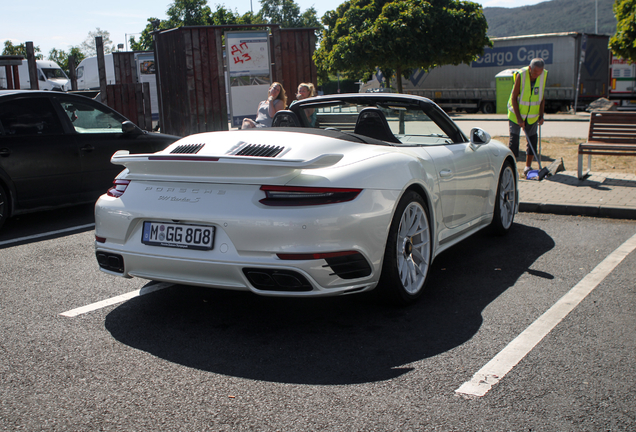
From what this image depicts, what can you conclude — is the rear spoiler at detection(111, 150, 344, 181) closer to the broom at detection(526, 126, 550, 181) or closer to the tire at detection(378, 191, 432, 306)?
the tire at detection(378, 191, 432, 306)

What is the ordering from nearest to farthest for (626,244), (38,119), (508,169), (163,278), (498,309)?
1. (163,278)
2. (498,309)
3. (626,244)
4. (508,169)
5. (38,119)

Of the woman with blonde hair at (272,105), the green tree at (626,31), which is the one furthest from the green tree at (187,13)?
the woman with blonde hair at (272,105)

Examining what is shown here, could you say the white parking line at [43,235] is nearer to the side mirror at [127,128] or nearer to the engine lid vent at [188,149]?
the side mirror at [127,128]

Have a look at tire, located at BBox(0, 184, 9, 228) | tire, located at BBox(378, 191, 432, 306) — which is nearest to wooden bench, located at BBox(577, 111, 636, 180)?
tire, located at BBox(378, 191, 432, 306)

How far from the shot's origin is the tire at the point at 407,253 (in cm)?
382

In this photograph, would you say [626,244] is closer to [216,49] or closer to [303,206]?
[303,206]

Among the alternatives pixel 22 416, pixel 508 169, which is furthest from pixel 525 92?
pixel 22 416

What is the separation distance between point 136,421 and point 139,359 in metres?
0.69

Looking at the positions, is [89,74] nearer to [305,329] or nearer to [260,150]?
[260,150]

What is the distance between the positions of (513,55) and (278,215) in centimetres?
3175

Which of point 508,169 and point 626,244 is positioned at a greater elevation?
point 508,169

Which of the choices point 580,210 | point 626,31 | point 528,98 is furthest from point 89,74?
point 580,210

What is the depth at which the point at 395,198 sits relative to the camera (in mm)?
3803

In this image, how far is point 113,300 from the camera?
4.33 m
